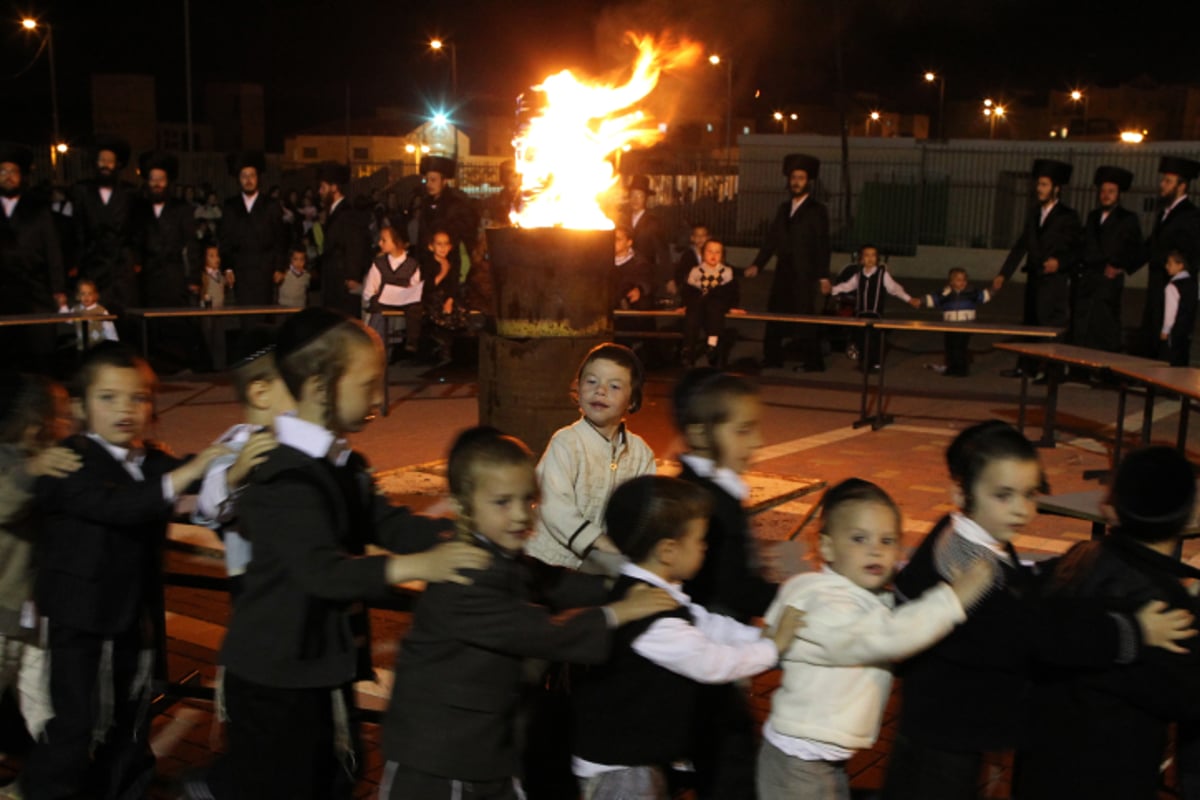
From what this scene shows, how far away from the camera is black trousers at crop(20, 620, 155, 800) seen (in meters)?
3.76

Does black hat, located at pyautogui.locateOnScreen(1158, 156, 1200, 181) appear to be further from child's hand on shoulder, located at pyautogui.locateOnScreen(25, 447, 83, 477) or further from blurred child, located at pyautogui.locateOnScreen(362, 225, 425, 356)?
child's hand on shoulder, located at pyautogui.locateOnScreen(25, 447, 83, 477)

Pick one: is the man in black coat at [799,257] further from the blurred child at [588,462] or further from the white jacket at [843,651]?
the white jacket at [843,651]

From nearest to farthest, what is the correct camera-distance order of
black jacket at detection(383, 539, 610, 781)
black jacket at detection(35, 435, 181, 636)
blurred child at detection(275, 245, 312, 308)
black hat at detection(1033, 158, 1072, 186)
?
1. black jacket at detection(383, 539, 610, 781)
2. black jacket at detection(35, 435, 181, 636)
3. black hat at detection(1033, 158, 1072, 186)
4. blurred child at detection(275, 245, 312, 308)

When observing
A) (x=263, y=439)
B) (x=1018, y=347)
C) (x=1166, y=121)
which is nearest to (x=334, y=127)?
(x=1166, y=121)

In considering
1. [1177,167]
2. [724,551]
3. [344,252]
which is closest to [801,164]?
[1177,167]

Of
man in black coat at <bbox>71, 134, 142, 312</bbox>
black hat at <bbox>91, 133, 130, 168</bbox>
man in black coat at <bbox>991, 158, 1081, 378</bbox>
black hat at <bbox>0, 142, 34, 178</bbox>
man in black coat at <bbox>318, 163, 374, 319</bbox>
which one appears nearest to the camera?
black hat at <bbox>0, 142, 34, 178</bbox>

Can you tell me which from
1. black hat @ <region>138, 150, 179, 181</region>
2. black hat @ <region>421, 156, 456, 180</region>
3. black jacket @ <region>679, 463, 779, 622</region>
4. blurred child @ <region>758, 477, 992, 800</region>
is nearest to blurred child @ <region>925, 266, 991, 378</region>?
black hat @ <region>421, 156, 456, 180</region>

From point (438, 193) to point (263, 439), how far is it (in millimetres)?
11412

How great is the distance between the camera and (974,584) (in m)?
2.94

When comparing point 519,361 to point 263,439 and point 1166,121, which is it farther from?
point 1166,121

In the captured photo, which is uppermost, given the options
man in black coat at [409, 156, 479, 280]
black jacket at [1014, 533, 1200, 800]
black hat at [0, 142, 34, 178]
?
black hat at [0, 142, 34, 178]

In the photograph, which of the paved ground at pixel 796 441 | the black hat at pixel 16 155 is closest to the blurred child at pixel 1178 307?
the paved ground at pixel 796 441

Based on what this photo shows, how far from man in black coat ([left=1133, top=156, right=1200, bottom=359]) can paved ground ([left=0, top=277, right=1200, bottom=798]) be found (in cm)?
89

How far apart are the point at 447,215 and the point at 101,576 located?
1051 cm
